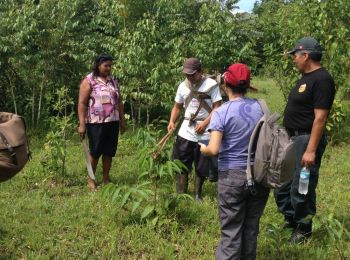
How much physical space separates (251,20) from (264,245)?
9.05 m

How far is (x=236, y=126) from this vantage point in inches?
127

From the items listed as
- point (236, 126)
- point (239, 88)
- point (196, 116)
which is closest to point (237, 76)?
point (239, 88)

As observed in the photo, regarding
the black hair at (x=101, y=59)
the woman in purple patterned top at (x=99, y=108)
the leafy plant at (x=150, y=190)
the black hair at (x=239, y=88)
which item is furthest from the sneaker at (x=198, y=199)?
the black hair at (x=239, y=88)

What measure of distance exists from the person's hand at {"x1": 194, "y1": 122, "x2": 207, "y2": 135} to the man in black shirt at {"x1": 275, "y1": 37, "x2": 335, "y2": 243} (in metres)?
1.09

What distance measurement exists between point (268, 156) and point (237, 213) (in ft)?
1.53

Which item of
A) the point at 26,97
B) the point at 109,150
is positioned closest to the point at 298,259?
the point at 109,150

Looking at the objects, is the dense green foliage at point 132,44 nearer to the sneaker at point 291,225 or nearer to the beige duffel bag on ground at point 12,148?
the sneaker at point 291,225

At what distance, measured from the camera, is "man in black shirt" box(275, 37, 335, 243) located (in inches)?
151

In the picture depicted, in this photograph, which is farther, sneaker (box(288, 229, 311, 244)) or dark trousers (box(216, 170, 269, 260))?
sneaker (box(288, 229, 311, 244))

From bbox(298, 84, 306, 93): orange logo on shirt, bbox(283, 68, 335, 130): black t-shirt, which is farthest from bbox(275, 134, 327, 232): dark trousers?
bbox(298, 84, 306, 93): orange logo on shirt

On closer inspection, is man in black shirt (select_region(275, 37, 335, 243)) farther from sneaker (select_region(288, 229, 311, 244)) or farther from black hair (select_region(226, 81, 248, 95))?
black hair (select_region(226, 81, 248, 95))

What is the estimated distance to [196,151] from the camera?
527cm

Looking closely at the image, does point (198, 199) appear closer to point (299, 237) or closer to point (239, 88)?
point (299, 237)

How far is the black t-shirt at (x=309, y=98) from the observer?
12.5 feet
